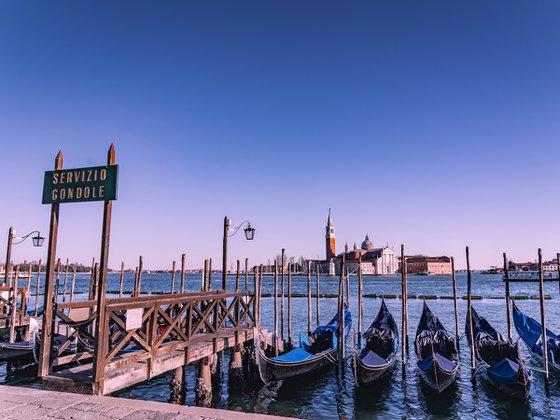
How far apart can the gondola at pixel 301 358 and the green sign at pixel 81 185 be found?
5875 millimetres

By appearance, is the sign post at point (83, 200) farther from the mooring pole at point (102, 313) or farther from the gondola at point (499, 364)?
the gondola at point (499, 364)

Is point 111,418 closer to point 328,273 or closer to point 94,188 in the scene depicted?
point 94,188

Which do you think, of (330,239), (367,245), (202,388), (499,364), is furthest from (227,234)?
(367,245)

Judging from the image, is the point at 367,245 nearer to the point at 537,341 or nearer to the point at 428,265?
the point at 428,265

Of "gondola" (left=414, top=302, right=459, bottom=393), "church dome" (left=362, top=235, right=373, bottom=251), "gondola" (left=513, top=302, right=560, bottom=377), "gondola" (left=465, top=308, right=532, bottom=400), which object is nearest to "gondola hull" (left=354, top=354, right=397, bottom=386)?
"gondola" (left=414, top=302, right=459, bottom=393)

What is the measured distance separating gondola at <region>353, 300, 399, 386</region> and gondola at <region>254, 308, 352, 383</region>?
39.7 inches

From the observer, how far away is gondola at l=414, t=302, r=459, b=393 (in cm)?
1074

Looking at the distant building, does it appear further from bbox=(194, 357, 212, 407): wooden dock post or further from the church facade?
bbox=(194, 357, 212, 407): wooden dock post

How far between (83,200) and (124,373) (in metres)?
2.59

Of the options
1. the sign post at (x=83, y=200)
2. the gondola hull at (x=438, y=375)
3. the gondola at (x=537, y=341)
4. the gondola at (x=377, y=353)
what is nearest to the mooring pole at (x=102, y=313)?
the sign post at (x=83, y=200)

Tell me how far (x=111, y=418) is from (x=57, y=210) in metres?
3.40

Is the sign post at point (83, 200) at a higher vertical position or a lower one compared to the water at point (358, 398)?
higher

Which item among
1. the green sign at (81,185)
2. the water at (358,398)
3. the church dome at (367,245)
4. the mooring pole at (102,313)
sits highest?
the church dome at (367,245)

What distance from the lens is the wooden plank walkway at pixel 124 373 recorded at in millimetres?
5508
